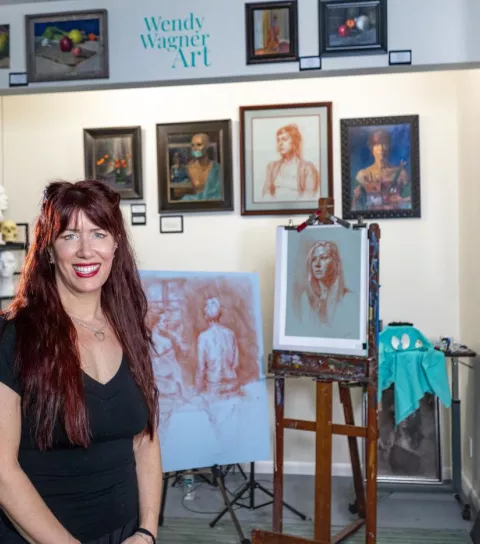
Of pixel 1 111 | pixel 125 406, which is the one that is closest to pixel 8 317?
pixel 125 406

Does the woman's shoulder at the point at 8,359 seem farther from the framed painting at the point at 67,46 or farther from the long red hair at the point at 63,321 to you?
the framed painting at the point at 67,46

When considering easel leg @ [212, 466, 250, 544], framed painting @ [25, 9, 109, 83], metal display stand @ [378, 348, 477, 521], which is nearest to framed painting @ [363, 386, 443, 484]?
metal display stand @ [378, 348, 477, 521]

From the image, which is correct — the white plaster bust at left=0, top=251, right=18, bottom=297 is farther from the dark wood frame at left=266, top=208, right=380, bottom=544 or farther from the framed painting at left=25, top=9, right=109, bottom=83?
the dark wood frame at left=266, top=208, right=380, bottom=544

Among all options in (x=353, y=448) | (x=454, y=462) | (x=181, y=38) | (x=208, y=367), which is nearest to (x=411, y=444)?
(x=454, y=462)

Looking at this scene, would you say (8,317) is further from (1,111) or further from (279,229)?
(1,111)

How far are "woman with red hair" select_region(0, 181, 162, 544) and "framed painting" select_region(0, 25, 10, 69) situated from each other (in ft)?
5.49

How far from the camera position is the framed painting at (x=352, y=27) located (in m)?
2.45

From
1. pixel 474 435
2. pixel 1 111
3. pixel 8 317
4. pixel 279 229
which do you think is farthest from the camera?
pixel 1 111

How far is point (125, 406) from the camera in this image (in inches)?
50.8

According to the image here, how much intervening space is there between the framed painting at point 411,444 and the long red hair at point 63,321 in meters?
2.24

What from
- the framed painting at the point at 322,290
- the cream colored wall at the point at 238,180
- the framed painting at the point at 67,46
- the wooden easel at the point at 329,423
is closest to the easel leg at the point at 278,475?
the wooden easel at the point at 329,423

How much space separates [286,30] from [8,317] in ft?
5.90

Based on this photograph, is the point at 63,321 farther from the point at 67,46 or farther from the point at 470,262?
the point at 470,262

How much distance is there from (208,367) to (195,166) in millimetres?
1403
